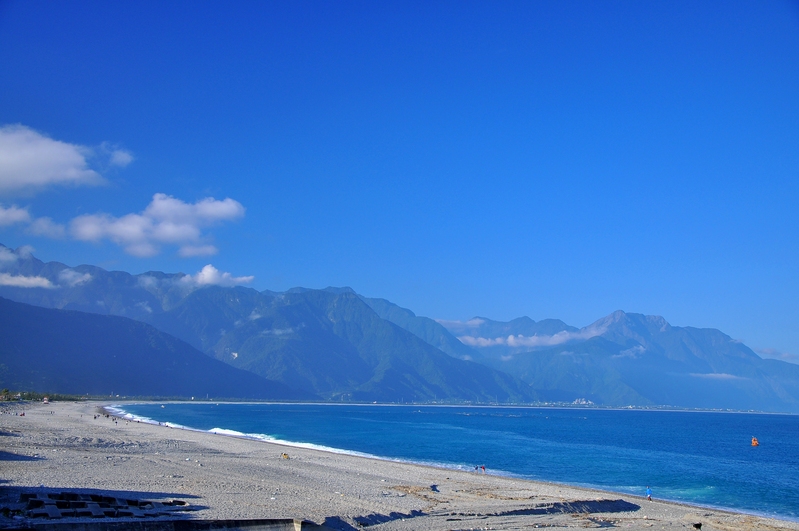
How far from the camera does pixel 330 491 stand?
30250 mm

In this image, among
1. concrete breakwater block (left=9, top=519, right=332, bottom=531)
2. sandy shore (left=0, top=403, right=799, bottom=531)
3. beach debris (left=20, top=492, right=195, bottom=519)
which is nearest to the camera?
concrete breakwater block (left=9, top=519, right=332, bottom=531)

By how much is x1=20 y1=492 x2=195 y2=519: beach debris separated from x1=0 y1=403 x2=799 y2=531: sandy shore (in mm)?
876

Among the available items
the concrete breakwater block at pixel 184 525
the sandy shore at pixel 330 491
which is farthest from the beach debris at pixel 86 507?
the concrete breakwater block at pixel 184 525

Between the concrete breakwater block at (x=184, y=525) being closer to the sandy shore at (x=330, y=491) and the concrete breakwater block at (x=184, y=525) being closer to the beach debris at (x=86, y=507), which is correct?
the beach debris at (x=86, y=507)

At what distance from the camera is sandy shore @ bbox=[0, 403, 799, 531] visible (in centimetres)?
2342

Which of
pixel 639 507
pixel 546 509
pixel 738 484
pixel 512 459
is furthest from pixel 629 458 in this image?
pixel 546 509

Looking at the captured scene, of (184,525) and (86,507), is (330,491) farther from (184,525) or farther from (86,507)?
(86,507)

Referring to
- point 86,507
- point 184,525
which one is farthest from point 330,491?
point 86,507

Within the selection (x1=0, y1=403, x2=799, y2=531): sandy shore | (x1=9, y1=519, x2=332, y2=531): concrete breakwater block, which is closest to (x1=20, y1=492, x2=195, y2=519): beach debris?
(x1=0, y1=403, x2=799, y2=531): sandy shore

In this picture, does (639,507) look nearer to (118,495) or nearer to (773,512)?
(773,512)

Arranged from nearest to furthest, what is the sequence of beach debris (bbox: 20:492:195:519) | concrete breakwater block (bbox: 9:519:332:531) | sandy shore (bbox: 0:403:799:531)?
concrete breakwater block (bbox: 9:519:332:531) → beach debris (bbox: 20:492:195:519) → sandy shore (bbox: 0:403:799:531)

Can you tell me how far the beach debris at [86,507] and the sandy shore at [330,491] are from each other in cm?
88

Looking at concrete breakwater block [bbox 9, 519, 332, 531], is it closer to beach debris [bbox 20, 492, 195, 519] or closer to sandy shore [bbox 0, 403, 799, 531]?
beach debris [bbox 20, 492, 195, 519]

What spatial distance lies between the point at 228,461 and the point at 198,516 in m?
22.4
